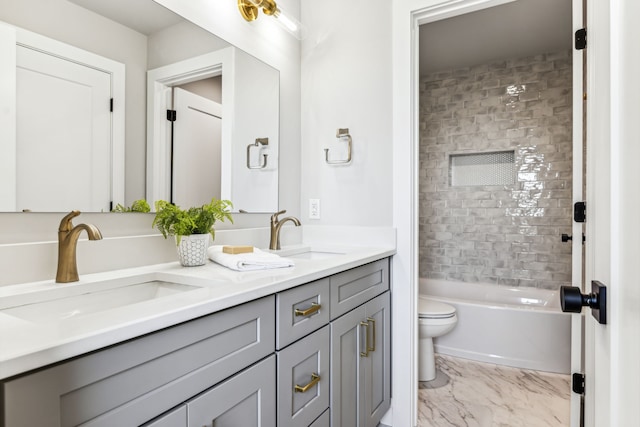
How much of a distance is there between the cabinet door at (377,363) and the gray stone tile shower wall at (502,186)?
203 cm

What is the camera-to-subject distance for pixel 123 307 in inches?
27.3

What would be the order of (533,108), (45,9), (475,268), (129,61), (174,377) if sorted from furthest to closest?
1. (475,268)
2. (533,108)
3. (129,61)
4. (45,9)
5. (174,377)

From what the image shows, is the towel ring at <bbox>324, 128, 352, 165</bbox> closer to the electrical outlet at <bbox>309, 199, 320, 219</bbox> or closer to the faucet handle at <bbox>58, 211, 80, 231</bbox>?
the electrical outlet at <bbox>309, 199, 320, 219</bbox>

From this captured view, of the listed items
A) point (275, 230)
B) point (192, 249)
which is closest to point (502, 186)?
point (275, 230)

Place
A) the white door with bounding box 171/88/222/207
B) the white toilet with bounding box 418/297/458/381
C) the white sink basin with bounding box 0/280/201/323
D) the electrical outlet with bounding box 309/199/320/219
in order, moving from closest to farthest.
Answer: the white sink basin with bounding box 0/280/201/323, the white door with bounding box 171/88/222/207, the electrical outlet with bounding box 309/199/320/219, the white toilet with bounding box 418/297/458/381

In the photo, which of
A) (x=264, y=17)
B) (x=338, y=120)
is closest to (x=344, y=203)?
(x=338, y=120)

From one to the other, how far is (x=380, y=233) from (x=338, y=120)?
2.27 ft

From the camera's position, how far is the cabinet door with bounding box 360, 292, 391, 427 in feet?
5.22

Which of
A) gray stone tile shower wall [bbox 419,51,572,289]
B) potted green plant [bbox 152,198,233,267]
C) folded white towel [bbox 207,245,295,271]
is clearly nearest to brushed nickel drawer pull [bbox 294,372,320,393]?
folded white towel [bbox 207,245,295,271]

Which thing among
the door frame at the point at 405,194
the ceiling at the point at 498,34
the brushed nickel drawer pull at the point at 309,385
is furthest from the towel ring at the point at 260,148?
the ceiling at the point at 498,34

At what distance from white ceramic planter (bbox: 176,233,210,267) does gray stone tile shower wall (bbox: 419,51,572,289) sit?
2872 mm

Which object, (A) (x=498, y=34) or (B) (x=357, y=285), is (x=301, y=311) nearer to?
(B) (x=357, y=285)

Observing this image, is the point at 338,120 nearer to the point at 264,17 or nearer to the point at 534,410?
the point at 264,17

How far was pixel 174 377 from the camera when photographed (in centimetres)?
71
